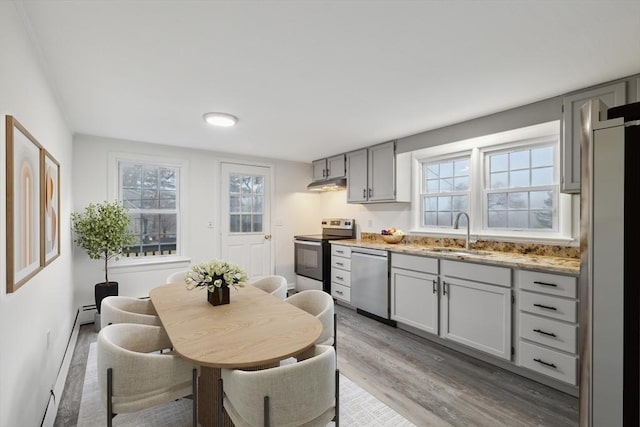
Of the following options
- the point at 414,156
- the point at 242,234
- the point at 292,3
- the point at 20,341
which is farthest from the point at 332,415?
the point at 242,234

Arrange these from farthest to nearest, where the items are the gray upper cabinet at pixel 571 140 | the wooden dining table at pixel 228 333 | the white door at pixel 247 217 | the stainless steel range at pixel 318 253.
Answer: the white door at pixel 247 217 → the stainless steel range at pixel 318 253 → the gray upper cabinet at pixel 571 140 → the wooden dining table at pixel 228 333

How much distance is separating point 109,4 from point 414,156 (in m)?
3.45

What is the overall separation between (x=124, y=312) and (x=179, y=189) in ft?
8.61

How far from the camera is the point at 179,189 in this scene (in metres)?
4.34

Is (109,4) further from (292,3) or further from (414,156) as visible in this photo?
Answer: (414,156)

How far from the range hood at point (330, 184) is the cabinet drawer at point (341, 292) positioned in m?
1.58

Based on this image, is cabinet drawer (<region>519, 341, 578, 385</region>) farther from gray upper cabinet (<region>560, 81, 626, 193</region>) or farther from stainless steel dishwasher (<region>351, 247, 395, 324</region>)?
stainless steel dishwasher (<region>351, 247, 395, 324</region>)

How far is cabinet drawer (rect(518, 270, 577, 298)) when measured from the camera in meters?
2.15

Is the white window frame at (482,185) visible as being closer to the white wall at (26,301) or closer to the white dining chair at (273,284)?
the white dining chair at (273,284)

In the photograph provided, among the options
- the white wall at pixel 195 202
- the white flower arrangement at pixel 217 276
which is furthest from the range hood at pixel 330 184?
the white flower arrangement at pixel 217 276

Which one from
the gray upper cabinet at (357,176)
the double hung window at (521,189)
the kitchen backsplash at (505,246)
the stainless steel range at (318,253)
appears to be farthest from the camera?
the stainless steel range at (318,253)

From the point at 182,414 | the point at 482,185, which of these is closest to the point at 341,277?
the point at 482,185

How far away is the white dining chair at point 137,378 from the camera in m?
1.40

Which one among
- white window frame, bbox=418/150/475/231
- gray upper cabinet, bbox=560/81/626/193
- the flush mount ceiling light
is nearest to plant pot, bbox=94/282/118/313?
the flush mount ceiling light
